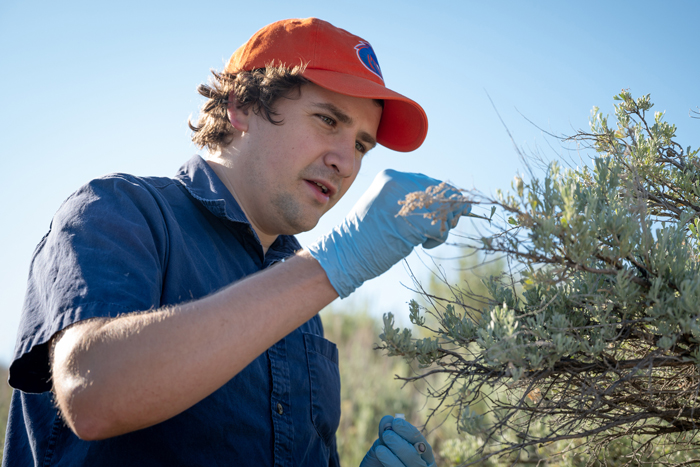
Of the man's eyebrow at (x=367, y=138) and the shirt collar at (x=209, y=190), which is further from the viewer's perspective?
the man's eyebrow at (x=367, y=138)

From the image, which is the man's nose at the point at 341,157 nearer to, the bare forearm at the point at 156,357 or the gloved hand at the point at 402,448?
the bare forearm at the point at 156,357

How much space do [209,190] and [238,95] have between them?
25.7 inches

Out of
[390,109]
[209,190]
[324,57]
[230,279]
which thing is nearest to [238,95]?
[324,57]

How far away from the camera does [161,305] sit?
5.48ft

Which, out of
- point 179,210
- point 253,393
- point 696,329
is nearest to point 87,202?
point 179,210

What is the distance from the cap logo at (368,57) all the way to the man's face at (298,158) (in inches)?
9.2

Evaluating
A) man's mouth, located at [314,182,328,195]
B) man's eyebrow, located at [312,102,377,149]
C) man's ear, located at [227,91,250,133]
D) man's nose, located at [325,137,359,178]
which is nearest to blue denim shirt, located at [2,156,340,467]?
man's ear, located at [227,91,250,133]

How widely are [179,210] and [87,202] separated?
0.50 m

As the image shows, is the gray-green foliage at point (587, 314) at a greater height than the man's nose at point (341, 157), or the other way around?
the man's nose at point (341, 157)

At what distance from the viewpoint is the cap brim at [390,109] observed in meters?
2.16

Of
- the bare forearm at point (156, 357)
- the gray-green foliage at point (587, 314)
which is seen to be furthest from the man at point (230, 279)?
the gray-green foliage at point (587, 314)

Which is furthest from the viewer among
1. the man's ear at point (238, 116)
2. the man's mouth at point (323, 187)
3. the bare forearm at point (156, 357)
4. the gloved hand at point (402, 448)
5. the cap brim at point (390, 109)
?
the man's ear at point (238, 116)

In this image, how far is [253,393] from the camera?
1.81 meters

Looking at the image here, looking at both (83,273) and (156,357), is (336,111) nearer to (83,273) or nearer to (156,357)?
(83,273)
